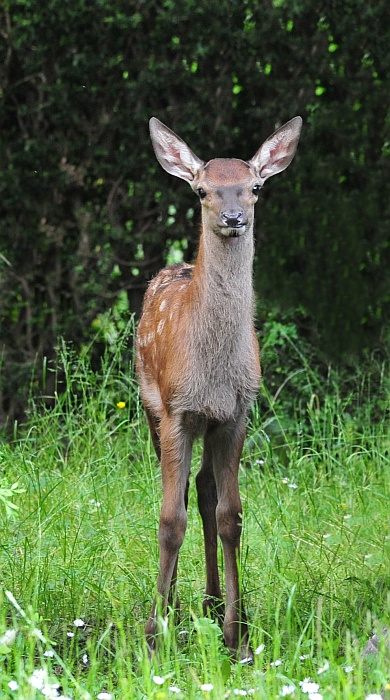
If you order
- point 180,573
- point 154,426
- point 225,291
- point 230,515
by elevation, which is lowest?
point 180,573

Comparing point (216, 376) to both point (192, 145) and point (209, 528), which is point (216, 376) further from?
point (192, 145)

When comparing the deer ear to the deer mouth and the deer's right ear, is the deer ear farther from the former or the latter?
the deer mouth

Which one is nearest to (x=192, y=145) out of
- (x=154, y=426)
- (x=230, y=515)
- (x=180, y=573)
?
(x=154, y=426)

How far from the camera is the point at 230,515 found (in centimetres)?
494

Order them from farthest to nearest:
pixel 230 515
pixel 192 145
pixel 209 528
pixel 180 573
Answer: pixel 192 145 < pixel 180 573 < pixel 209 528 < pixel 230 515

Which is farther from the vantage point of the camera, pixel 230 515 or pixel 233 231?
pixel 230 515

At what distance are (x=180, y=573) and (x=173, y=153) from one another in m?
1.90

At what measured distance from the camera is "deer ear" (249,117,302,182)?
5273 millimetres

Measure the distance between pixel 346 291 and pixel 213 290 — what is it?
2.98 m

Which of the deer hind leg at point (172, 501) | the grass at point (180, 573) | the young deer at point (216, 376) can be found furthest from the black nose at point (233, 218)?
the grass at point (180, 573)

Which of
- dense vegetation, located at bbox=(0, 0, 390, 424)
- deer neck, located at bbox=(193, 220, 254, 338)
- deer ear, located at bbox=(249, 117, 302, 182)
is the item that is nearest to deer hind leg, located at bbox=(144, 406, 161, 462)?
deer neck, located at bbox=(193, 220, 254, 338)

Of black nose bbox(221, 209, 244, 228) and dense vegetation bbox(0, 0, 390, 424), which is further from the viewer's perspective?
dense vegetation bbox(0, 0, 390, 424)

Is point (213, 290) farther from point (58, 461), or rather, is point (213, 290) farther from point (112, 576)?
point (58, 461)

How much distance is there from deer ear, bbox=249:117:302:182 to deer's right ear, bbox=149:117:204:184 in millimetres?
280
